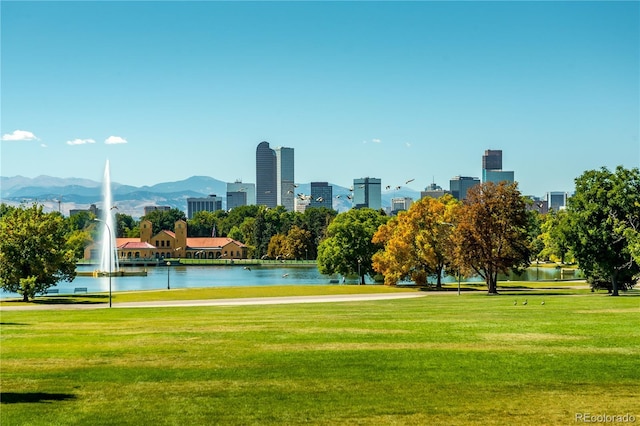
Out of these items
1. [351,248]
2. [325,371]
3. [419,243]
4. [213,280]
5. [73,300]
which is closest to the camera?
[325,371]

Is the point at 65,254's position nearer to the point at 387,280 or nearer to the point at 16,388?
the point at 387,280

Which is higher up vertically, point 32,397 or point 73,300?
point 32,397

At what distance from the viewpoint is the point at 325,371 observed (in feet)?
73.6

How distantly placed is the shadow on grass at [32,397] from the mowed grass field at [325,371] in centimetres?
3

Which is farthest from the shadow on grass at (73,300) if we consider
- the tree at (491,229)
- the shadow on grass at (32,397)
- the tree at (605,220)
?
the shadow on grass at (32,397)

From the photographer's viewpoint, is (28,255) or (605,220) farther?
(28,255)

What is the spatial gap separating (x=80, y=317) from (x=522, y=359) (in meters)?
25.1

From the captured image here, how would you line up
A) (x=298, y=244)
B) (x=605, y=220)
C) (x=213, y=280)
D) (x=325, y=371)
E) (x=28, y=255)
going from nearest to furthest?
(x=325, y=371)
(x=605, y=220)
(x=28, y=255)
(x=213, y=280)
(x=298, y=244)

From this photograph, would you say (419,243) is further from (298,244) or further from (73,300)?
(298,244)

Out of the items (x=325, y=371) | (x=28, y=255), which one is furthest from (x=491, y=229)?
(x=325, y=371)

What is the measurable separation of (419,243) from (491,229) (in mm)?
13531

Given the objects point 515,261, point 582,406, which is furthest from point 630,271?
point 582,406

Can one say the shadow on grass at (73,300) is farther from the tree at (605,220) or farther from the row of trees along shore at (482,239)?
the tree at (605,220)

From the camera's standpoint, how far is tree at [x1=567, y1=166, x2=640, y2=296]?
57250 mm
